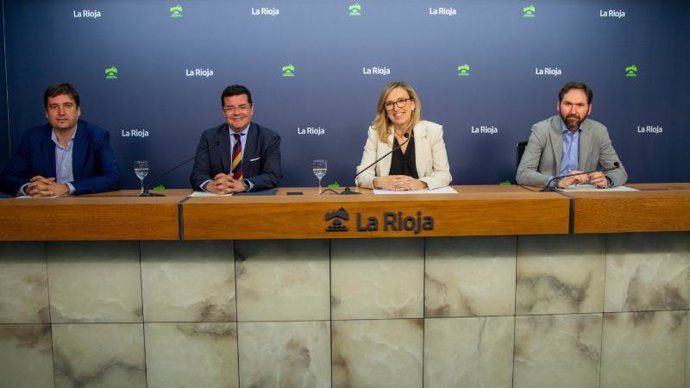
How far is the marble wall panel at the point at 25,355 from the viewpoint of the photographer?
6.08 ft

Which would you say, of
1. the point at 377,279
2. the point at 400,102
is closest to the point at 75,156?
the point at 400,102

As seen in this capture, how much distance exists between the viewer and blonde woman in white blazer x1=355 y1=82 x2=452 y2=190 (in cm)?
311

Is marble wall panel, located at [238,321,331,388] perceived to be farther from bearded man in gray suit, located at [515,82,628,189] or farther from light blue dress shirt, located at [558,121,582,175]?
light blue dress shirt, located at [558,121,582,175]

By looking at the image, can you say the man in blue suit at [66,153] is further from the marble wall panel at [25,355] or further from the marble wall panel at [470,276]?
the marble wall panel at [470,276]

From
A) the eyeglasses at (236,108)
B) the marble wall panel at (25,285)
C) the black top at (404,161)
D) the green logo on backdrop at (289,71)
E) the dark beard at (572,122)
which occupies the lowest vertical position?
the marble wall panel at (25,285)

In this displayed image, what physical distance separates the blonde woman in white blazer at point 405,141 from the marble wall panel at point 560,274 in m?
1.22

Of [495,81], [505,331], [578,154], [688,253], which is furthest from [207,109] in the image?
[688,253]

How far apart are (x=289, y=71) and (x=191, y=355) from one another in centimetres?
283

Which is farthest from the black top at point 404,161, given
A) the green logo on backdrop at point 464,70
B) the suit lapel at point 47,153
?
the suit lapel at point 47,153

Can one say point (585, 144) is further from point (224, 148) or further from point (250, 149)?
point (224, 148)

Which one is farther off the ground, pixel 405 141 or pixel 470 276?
pixel 405 141

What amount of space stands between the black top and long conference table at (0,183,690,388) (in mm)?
1304

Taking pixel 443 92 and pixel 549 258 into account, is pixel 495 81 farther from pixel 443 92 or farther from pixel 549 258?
pixel 549 258

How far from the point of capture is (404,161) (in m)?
3.20
